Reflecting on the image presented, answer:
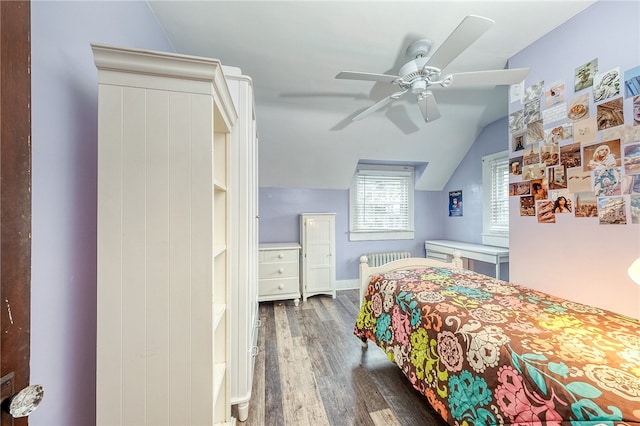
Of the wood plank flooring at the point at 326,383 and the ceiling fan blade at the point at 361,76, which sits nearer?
the wood plank flooring at the point at 326,383

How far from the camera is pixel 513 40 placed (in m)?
1.97

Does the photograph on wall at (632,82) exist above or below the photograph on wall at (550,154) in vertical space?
above

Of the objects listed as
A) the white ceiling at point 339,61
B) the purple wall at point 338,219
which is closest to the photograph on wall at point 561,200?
the white ceiling at point 339,61

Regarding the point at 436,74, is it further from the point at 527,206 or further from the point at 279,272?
the point at 279,272

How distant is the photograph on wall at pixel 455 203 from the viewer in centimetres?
404

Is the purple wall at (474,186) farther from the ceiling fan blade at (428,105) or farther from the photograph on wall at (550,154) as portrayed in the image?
the ceiling fan blade at (428,105)

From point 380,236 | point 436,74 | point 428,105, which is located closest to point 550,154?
point 428,105

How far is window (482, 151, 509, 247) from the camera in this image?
3275 millimetres

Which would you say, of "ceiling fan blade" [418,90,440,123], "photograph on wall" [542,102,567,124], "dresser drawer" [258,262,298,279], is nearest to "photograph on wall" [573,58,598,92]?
"photograph on wall" [542,102,567,124]

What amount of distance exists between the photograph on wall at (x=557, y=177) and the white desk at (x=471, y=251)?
1.30 m

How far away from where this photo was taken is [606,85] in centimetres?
161

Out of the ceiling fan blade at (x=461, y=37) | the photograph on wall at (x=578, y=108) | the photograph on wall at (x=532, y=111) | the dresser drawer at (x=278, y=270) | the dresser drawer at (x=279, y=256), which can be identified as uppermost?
the ceiling fan blade at (x=461, y=37)

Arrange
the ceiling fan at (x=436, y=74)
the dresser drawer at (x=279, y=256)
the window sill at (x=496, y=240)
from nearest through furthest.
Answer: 1. the ceiling fan at (x=436, y=74)
2. the window sill at (x=496, y=240)
3. the dresser drawer at (x=279, y=256)

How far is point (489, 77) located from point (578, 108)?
26.1 inches
